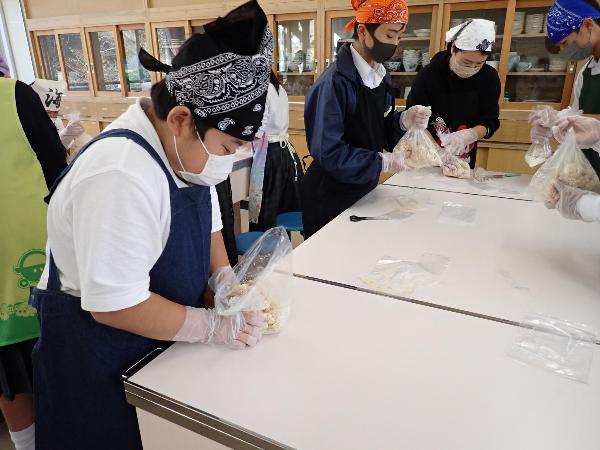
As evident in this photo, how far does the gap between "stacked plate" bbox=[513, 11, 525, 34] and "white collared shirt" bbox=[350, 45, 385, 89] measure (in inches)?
91.6

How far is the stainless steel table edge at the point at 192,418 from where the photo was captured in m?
0.66

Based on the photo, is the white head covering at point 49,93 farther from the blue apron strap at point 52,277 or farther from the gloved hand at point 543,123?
the gloved hand at point 543,123

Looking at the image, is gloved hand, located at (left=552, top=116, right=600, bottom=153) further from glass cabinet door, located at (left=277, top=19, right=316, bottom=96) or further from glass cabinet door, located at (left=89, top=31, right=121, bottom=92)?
glass cabinet door, located at (left=89, top=31, right=121, bottom=92)

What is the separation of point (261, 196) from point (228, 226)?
0.35 m

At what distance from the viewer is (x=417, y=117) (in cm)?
Answer: 190

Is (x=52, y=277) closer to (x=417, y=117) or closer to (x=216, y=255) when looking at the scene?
(x=216, y=255)

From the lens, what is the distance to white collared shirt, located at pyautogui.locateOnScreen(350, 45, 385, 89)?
1.73 m

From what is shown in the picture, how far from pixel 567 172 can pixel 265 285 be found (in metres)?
1.02

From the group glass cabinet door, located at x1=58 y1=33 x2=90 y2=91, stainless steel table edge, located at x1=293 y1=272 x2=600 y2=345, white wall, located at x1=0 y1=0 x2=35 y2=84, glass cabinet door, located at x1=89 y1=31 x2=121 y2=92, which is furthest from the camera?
white wall, located at x1=0 y1=0 x2=35 y2=84

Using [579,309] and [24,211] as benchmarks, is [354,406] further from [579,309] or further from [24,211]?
[24,211]

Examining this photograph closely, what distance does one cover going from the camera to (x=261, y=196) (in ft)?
8.14

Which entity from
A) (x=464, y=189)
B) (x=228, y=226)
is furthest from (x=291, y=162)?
(x=464, y=189)

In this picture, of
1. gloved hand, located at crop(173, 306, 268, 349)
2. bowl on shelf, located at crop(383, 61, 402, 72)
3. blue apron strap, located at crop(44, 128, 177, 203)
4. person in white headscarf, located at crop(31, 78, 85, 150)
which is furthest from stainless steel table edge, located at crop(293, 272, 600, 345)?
bowl on shelf, located at crop(383, 61, 402, 72)

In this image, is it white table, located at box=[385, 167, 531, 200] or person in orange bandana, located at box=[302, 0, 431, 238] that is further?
white table, located at box=[385, 167, 531, 200]
